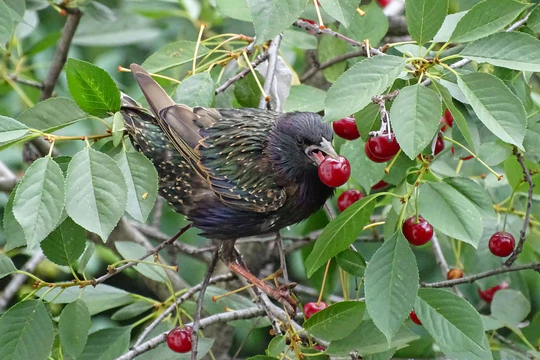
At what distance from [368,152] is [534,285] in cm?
A: 186

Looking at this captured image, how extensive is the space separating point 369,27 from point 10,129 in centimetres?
133

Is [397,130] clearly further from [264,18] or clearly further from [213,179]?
[213,179]

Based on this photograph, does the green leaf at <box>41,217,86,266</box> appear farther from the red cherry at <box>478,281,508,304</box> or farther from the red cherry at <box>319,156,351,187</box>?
the red cherry at <box>478,281,508,304</box>

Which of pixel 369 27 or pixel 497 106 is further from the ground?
pixel 497 106

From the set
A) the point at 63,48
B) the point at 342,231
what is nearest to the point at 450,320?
the point at 342,231

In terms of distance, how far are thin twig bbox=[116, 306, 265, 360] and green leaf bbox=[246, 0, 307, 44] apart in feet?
3.33

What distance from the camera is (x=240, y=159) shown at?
2.65 metres

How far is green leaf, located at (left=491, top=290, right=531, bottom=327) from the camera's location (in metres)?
2.54

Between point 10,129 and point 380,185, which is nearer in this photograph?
point 10,129

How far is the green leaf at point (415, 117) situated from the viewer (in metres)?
1.60

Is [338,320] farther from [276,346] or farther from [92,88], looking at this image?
[92,88]

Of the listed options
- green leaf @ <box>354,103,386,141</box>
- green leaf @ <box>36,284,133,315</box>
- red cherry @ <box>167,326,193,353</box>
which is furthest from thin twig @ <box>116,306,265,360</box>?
green leaf @ <box>354,103,386,141</box>

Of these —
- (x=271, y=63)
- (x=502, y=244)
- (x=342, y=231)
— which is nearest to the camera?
(x=342, y=231)

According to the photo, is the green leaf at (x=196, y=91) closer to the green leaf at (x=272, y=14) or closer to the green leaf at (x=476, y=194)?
the green leaf at (x=272, y=14)
